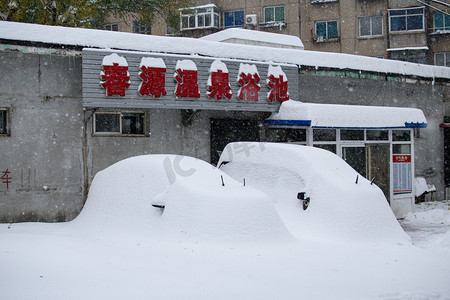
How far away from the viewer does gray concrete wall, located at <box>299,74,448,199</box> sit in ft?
47.4

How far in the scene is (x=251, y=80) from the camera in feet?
41.1

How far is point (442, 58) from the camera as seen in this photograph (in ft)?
105

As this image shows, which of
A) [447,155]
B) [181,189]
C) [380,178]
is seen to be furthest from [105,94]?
[447,155]

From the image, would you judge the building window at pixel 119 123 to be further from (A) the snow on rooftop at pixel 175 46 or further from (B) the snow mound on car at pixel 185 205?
(B) the snow mound on car at pixel 185 205

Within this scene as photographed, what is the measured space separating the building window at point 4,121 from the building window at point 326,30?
2605 cm

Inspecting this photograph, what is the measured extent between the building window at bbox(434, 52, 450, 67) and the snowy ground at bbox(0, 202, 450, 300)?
2688 centimetres

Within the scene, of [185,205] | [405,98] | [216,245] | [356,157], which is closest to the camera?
[216,245]

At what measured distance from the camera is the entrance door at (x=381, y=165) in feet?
45.5

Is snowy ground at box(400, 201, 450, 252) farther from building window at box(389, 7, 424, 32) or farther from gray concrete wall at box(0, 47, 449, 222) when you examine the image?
building window at box(389, 7, 424, 32)

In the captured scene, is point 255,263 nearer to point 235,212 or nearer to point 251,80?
point 235,212

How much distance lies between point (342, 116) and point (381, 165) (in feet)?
7.55

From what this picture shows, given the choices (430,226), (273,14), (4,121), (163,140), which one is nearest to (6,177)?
(4,121)

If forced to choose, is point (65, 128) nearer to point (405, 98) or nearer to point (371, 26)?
point (405, 98)

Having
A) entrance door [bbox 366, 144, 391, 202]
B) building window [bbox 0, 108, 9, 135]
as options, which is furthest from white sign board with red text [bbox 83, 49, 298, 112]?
entrance door [bbox 366, 144, 391, 202]
